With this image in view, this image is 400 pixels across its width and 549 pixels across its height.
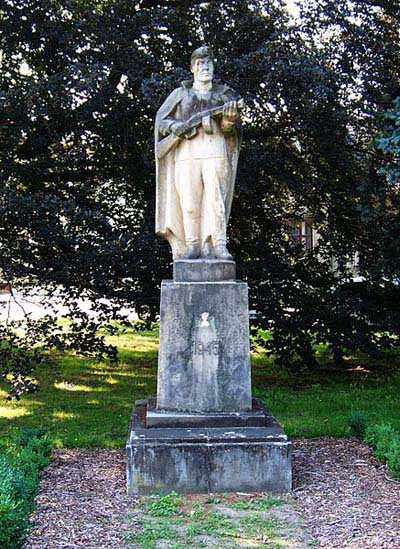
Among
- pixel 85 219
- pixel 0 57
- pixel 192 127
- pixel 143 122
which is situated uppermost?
pixel 0 57

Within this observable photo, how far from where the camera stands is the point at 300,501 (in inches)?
225

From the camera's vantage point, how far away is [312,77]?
8836mm

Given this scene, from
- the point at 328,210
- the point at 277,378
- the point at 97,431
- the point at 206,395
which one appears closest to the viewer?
the point at 206,395

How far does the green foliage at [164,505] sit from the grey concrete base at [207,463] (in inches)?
4.2

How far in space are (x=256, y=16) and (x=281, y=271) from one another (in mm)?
3308

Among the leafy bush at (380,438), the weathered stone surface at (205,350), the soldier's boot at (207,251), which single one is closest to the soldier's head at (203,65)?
the soldier's boot at (207,251)

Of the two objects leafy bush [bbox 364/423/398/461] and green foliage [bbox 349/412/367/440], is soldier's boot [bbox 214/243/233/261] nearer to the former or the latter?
leafy bush [bbox 364/423/398/461]

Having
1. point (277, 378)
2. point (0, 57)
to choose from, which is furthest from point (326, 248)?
point (0, 57)

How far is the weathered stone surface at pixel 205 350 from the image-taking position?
247 inches

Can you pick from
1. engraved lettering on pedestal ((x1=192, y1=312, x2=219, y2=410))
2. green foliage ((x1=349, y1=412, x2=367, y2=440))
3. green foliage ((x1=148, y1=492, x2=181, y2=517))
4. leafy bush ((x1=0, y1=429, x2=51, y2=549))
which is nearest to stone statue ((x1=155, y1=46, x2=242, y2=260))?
engraved lettering on pedestal ((x1=192, y1=312, x2=219, y2=410))

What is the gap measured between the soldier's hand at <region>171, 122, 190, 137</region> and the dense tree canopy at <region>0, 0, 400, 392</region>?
7.53 feet

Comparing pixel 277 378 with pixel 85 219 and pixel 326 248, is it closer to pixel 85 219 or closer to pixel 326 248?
pixel 326 248

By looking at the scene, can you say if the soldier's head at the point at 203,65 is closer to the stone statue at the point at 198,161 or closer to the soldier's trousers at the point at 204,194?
the stone statue at the point at 198,161

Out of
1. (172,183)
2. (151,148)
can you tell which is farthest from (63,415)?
(172,183)
